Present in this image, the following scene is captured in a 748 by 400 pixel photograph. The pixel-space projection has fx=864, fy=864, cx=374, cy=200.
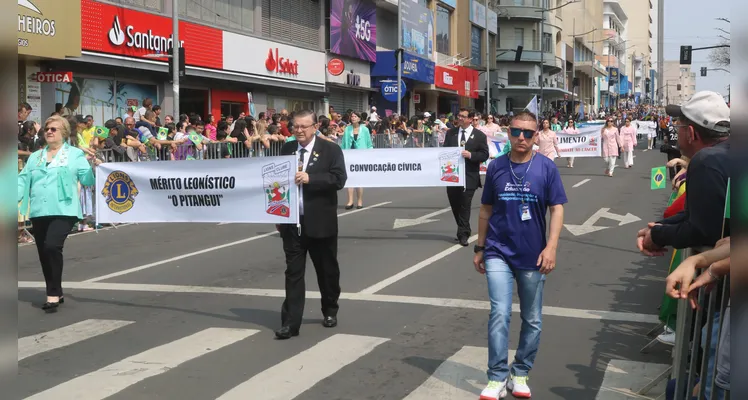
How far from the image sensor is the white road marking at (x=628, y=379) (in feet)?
19.2

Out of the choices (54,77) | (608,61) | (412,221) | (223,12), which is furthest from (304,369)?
(608,61)

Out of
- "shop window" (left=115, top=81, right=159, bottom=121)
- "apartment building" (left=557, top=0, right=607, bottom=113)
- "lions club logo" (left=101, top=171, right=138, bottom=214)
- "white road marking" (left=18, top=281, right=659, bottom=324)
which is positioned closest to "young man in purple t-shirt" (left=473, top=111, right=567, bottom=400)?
Result: "white road marking" (left=18, top=281, right=659, bottom=324)

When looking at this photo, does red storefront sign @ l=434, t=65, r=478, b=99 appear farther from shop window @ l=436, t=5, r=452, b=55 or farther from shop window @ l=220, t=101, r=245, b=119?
shop window @ l=220, t=101, r=245, b=119

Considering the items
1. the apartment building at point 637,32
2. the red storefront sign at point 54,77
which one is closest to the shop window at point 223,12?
the red storefront sign at point 54,77

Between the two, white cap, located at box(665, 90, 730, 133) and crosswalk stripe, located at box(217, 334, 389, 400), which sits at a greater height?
white cap, located at box(665, 90, 730, 133)

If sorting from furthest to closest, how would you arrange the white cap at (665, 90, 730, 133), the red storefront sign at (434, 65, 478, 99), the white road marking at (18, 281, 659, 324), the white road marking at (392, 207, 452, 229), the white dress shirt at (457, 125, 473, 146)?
the red storefront sign at (434, 65, 478, 99) → the white road marking at (392, 207, 452, 229) → the white dress shirt at (457, 125, 473, 146) → the white road marking at (18, 281, 659, 324) → the white cap at (665, 90, 730, 133)

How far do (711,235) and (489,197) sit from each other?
2374mm

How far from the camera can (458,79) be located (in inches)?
2202

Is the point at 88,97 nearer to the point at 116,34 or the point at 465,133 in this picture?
the point at 116,34

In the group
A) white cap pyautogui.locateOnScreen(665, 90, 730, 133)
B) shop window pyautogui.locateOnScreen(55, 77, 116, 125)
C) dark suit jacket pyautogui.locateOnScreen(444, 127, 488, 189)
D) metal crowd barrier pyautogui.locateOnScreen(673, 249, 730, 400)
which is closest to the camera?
metal crowd barrier pyautogui.locateOnScreen(673, 249, 730, 400)

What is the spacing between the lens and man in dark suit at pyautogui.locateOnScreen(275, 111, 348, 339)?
7.56 metres

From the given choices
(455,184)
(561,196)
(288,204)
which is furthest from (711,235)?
(455,184)

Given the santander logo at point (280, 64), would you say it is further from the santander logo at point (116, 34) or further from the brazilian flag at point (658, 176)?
the brazilian flag at point (658, 176)

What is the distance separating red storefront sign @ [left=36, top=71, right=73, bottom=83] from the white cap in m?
19.3
